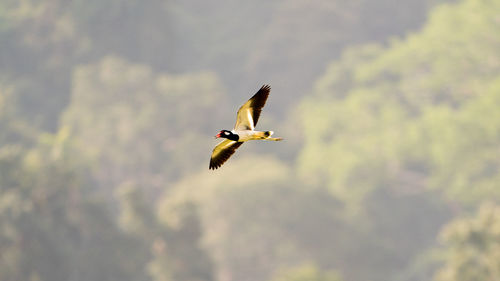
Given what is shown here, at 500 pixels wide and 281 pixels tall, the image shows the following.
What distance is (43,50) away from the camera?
5738cm

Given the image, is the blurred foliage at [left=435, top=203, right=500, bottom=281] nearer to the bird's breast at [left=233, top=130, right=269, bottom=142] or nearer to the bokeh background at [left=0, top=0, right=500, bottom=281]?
the bokeh background at [left=0, top=0, right=500, bottom=281]

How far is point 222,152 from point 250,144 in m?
36.2

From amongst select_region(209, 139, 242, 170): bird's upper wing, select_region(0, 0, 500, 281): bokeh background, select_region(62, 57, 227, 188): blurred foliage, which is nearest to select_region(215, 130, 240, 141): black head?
select_region(209, 139, 242, 170): bird's upper wing

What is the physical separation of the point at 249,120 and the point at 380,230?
31.9 meters

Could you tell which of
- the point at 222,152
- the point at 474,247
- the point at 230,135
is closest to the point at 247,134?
the point at 230,135

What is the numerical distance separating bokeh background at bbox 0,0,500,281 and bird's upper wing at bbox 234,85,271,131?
16296 millimetres

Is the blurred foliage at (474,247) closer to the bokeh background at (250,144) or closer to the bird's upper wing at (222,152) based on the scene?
the bokeh background at (250,144)

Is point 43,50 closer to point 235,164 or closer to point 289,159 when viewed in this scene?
point 289,159

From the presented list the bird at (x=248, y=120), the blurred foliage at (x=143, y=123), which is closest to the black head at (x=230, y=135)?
the bird at (x=248, y=120)

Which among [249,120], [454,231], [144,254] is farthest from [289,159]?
[249,120]

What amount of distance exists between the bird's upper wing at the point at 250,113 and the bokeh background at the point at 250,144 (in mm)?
16296

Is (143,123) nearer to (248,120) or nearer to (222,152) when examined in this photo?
(222,152)

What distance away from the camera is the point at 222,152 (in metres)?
10.8

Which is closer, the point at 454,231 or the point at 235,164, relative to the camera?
the point at 454,231
